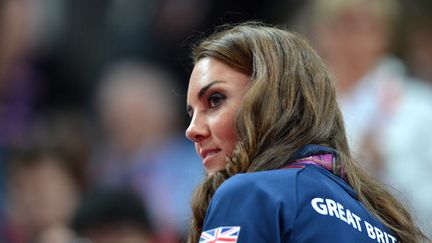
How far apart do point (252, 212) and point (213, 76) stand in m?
0.76

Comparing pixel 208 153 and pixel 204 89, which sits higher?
pixel 204 89

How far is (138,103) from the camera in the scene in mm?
8102

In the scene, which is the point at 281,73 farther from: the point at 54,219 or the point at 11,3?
the point at 11,3

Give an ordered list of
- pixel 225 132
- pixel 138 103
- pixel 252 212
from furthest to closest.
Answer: pixel 138 103 < pixel 225 132 < pixel 252 212

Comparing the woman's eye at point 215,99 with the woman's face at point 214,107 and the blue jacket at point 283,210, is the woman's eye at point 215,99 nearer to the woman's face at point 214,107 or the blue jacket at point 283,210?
the woman's face at point 214,107

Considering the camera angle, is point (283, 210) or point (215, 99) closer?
point (283, 210)

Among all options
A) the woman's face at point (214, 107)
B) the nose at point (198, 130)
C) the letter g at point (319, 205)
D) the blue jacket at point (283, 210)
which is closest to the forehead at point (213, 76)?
the woman's face at point (214, 107)

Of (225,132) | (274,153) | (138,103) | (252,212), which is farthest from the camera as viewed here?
(138,103)

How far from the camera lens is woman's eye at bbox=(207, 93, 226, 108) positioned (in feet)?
13.1

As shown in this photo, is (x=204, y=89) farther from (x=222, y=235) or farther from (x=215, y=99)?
(x=222, y=235)

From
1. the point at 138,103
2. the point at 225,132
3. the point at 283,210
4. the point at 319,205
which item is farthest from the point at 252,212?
the point at 138,103

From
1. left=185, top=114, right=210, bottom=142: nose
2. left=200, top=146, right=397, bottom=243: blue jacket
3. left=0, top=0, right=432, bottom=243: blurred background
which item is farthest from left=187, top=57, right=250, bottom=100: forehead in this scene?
left=0, top=0, right=432, bottom=243: blurred background

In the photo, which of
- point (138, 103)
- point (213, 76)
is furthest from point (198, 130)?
point (138, 103)

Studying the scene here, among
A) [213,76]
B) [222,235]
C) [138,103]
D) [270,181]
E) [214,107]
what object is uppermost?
[213,76]
